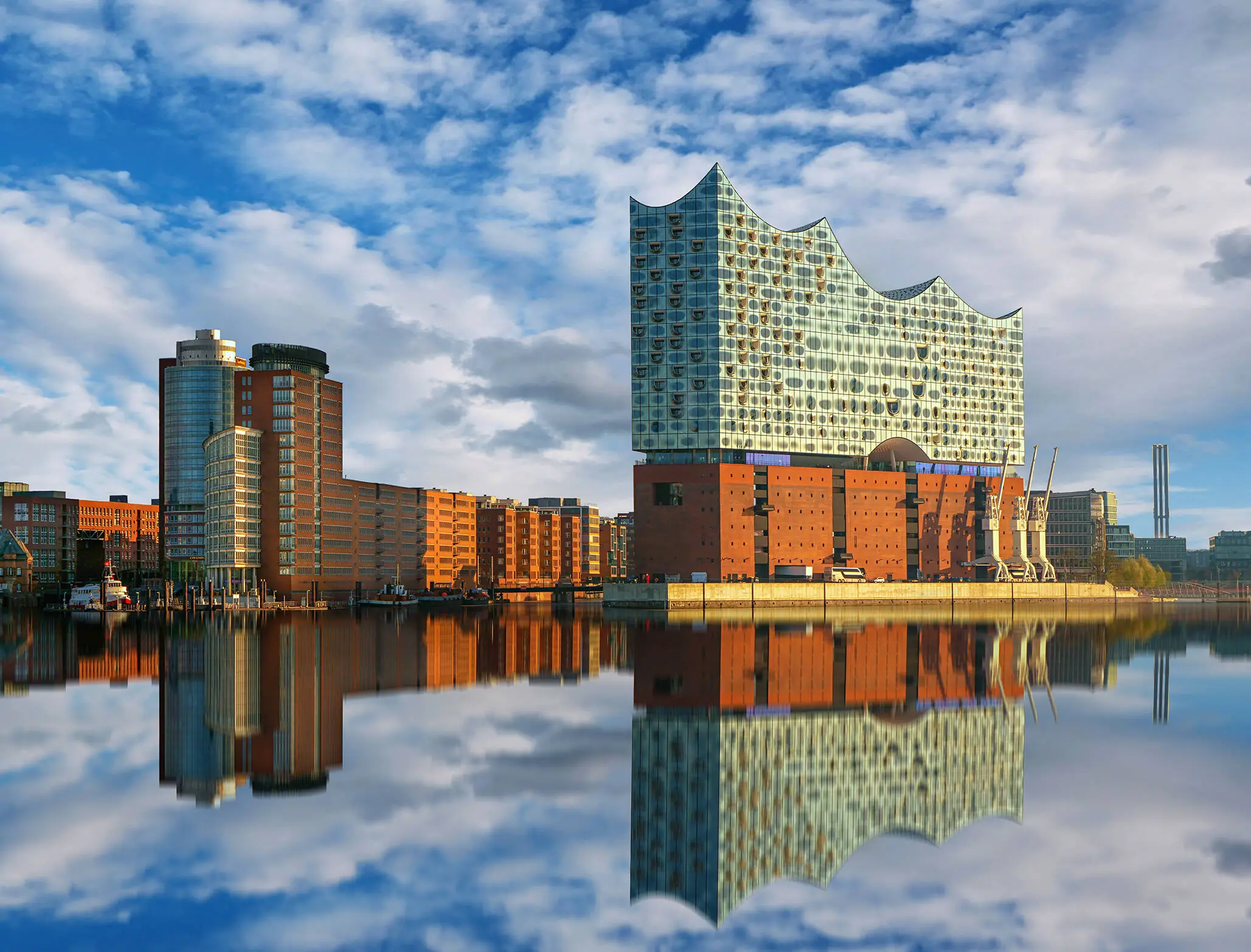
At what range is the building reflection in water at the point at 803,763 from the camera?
21.3m

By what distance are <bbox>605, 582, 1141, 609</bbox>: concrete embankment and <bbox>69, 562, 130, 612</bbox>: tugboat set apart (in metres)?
78.5

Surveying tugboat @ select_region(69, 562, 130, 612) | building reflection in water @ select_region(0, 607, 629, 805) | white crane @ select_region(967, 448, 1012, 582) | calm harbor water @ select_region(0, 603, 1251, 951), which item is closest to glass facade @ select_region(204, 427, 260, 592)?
tugboat @ select_region(69, 562, 130, 612)

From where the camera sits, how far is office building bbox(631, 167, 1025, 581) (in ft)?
520

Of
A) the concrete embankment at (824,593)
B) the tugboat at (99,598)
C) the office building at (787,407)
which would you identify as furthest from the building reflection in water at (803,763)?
the tugboat at (99,598)

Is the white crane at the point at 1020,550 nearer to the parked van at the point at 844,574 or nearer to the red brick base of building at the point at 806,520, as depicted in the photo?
the red brick base of building at the point at 806,520

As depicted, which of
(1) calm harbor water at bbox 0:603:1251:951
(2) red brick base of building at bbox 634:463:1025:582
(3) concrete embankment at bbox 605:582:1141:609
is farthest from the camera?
(2) red brick base of building at bbox 634:463:1025:582

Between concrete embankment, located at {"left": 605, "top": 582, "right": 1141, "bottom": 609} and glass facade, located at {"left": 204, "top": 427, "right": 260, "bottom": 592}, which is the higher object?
glass facade, located at {"left": 204, "top": 427, "right": 260, "bottom": 592}

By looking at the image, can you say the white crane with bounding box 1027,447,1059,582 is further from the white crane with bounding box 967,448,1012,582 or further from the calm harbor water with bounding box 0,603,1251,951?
the calm harbor water with bounding box 0,603,1251,951

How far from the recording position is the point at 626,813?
79.7 ft

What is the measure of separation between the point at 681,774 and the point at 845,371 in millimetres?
148930

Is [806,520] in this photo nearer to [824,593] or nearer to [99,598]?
[824,593]

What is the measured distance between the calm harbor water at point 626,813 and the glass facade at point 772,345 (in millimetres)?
107225

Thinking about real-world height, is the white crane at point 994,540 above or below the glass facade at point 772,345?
below

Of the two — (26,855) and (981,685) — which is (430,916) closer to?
(26,855)
